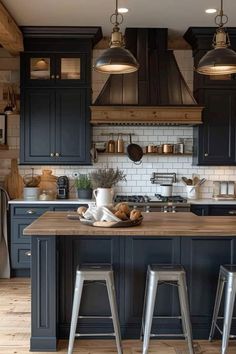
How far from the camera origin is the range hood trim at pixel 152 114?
5.39 metres

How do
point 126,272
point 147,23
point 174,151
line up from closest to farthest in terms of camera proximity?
point 126,272 < point 147,23 < point 174,151

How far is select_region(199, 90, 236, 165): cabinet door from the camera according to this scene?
219 inches

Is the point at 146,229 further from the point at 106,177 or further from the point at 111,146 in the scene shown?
the point at 111,146

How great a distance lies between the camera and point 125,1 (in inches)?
179

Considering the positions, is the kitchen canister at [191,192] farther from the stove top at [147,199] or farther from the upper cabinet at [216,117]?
the upper cabinet at [216,117]

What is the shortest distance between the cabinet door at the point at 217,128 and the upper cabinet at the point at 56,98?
4.79 feet

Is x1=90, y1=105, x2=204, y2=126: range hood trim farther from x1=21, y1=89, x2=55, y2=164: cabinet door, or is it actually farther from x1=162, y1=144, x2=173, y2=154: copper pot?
x1=21, y1=89, x2=55, y2=164: cabinet door

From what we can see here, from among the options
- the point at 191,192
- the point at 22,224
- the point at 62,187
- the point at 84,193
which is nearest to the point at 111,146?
the point at 84,193

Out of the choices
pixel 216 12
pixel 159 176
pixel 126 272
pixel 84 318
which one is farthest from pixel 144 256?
pixel 216 12

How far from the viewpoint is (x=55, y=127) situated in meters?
5.59

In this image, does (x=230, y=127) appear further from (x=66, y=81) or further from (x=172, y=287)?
(x=172, y=287)

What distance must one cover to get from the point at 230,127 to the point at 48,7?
8.57 feet

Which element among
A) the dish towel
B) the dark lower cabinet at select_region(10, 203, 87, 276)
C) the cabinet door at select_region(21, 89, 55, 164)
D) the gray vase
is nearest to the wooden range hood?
the cabinet door at select_region(21, 89, 55, 164)

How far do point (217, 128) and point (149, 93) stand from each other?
38.0 inches
